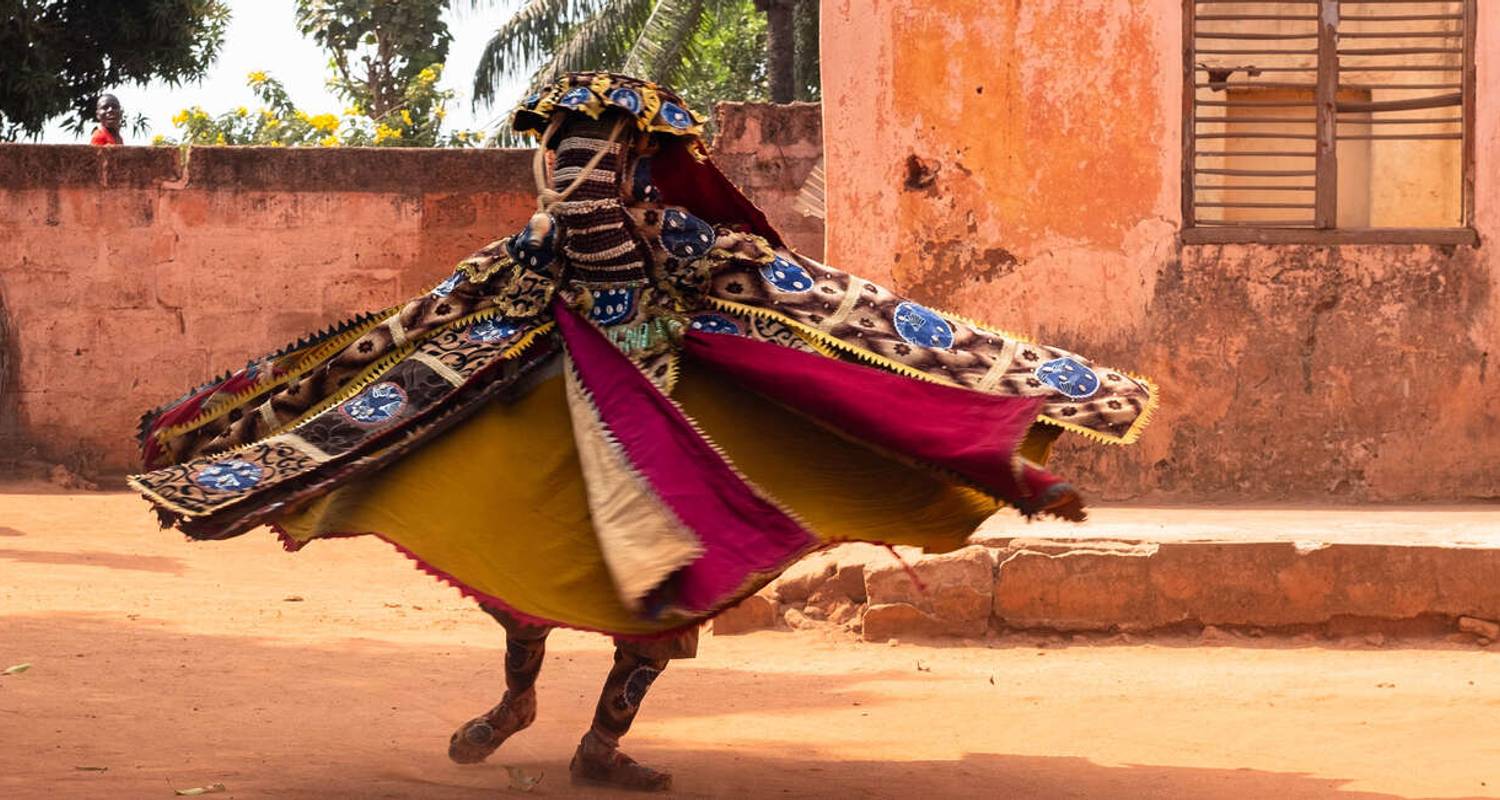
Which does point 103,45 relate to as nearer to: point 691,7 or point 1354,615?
point 691,7

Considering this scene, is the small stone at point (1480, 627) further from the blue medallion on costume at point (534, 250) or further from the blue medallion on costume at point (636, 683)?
the blue medallion on costume at point (534, 250)

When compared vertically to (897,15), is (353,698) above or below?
below

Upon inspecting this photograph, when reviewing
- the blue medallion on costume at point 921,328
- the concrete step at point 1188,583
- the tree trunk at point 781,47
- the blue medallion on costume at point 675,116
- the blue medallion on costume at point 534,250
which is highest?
the tree trunk at point 781,47

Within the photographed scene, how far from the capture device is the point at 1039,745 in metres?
5.82

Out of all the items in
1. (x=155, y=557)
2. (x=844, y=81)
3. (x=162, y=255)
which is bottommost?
(x=155, y=557)

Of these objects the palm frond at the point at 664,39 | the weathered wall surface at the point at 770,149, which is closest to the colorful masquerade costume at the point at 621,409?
the weathered wall surface at the point at 770,149

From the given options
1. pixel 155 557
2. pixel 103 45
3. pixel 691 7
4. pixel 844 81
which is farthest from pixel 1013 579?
pixel 691 7

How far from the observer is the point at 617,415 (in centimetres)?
475

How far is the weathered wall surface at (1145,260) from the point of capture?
1052 centimetres

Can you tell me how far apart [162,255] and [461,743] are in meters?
8.67

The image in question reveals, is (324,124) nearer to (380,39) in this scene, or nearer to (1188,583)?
(380,39)

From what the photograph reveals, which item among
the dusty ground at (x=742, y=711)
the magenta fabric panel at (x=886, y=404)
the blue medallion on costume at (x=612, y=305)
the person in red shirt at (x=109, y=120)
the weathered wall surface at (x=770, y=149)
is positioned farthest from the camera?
the person in red shirt at (x=109, y=120)

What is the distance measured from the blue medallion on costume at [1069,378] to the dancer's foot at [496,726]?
163cm

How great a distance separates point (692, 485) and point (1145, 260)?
6.48 m
